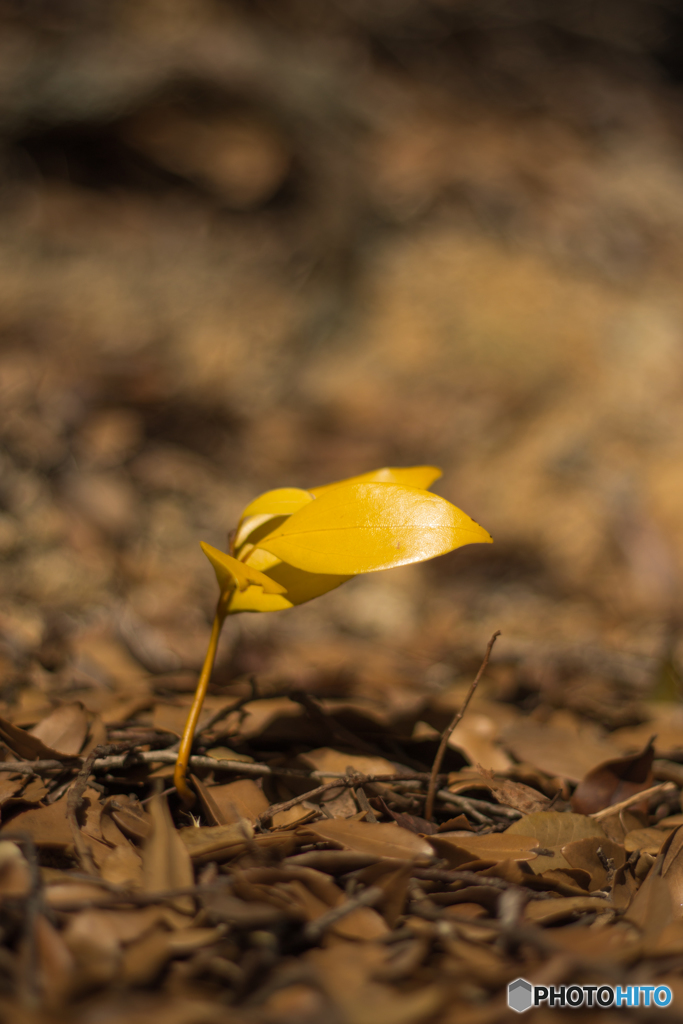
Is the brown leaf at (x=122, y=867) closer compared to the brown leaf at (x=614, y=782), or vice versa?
the brown leaf at (x=122, y=867)

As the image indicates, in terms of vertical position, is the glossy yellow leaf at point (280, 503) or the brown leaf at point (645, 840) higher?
the glossy yellow leaf at point (280, 503)

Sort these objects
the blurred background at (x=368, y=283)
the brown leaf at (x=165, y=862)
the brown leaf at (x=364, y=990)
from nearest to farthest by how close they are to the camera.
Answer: the brown leaf at (x=364, y=990) < the brown leaf at (x=165, y=862) < the blurred background at (x=368, y=283)

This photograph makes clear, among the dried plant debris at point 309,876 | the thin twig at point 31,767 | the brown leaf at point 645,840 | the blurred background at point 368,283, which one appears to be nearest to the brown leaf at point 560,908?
the dried plant debris at point 309,876

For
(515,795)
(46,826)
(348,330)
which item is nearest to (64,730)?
(46,826)

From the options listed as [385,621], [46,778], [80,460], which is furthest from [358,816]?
[80,460]

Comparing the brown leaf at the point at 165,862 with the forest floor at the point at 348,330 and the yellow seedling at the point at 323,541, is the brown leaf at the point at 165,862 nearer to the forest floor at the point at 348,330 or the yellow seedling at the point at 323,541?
the yellow seedling at the point at 323,541

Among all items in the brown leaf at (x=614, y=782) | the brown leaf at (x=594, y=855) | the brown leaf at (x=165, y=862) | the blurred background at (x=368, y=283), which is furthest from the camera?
the blurred background at (x=368, y=283)

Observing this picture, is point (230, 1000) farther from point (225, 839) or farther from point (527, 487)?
point (527, 487)

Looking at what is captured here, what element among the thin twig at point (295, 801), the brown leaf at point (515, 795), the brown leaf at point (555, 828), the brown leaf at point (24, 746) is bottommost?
the brown leaf at point (24, 746)

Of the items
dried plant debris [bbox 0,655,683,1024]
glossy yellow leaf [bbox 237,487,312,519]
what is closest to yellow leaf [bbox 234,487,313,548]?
glossy yellow leaf [bbox 237,487,312,519]
